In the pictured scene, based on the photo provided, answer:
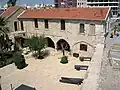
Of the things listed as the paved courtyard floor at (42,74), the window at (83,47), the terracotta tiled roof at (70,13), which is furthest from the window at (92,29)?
the paved courtyard floor at (42,74)

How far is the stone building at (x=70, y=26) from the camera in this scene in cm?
2748

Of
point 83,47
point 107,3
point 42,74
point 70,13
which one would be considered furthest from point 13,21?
point 107,3

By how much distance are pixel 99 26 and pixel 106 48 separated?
11.2 feet

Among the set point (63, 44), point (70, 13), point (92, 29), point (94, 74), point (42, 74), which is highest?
point (70, 13)

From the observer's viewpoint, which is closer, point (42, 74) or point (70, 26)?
point (42, 74)

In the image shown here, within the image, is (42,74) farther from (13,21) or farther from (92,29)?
(13,21)

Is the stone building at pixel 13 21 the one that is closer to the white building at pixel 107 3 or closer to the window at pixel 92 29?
the window at pixel 92 29

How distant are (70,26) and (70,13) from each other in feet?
7.92

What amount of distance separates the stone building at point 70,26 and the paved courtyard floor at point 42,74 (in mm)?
3227

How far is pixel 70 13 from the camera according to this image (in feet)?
99.7

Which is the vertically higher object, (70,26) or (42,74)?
(70,26)

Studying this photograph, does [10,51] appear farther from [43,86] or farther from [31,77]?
[43,86]

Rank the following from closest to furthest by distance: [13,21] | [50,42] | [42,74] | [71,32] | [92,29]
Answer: [42,74] → [92,29] → [71,32] → [50,42] → [13,21]

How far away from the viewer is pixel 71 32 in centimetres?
2978
